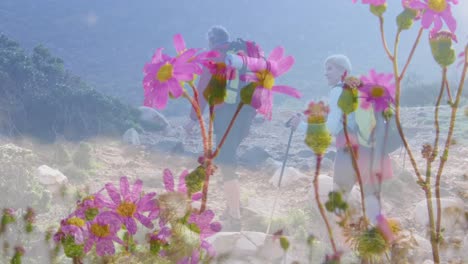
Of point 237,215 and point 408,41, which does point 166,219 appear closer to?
point 237,215

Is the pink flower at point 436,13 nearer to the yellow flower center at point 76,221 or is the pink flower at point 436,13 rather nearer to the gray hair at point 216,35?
the yellow flower center at point 76,221

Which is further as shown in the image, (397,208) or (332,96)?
(397,208)

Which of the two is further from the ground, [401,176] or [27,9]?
[27,9]

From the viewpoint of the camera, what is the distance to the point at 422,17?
21.4 inches

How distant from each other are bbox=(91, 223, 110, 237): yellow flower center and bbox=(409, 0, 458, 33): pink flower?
364 mm

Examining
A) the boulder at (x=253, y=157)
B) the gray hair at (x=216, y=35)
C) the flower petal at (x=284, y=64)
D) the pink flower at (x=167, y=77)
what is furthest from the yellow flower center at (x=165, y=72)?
the boulder at (x=253, y=157)

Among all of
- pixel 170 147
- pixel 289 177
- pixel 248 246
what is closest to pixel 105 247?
pixel 248 246

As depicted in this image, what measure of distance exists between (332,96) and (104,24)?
18189 mm

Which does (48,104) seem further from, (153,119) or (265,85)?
(265,85)

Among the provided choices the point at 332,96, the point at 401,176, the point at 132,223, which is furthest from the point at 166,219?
the point at 401,176

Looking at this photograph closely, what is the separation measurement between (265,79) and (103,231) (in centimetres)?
20

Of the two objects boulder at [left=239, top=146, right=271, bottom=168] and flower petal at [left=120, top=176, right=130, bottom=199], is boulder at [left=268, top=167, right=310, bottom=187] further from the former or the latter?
flower petal at [left=120, top=176, right=130, bottom=199]

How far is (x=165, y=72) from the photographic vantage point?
46cm

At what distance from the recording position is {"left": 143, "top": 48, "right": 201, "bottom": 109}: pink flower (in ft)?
1.46
